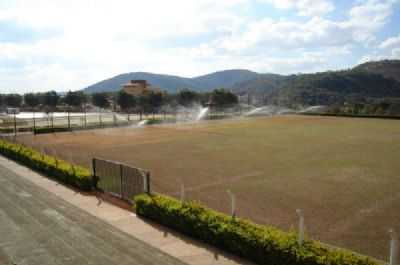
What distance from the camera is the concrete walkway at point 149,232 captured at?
6.68m

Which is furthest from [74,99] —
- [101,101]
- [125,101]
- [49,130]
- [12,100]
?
[49,130]

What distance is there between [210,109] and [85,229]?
148 ft

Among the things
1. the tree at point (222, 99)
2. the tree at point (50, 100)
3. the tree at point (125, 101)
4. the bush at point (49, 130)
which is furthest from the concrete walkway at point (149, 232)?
the tree at point (50, 100)

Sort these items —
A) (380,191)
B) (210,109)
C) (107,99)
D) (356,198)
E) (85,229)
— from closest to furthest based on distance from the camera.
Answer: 1. (85,229)
2. (356,198)
3. (380,191)
4. (210,109)
5. (107,99)

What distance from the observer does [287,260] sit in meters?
5.89

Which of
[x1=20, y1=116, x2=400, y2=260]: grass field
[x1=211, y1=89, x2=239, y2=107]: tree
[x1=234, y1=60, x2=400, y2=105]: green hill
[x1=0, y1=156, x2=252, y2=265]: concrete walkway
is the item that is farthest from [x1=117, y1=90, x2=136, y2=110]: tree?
[x1=0, y1=156, x2=252, y2=265]: concrete walkway

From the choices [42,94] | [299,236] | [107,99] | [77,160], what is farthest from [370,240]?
[42,94]

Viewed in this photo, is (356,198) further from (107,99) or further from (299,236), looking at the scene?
(107,99)

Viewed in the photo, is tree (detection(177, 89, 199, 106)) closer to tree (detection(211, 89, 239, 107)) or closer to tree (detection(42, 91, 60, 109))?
tree (detection(211, 89, 239, 107))

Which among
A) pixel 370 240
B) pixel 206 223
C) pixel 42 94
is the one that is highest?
pixel 42 94

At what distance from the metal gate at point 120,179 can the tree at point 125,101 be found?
170ft

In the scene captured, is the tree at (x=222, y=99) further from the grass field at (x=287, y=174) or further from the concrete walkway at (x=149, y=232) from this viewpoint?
the concrete walkway at (x=149, y=232)

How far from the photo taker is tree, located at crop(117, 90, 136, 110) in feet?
204

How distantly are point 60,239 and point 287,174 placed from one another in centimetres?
886
